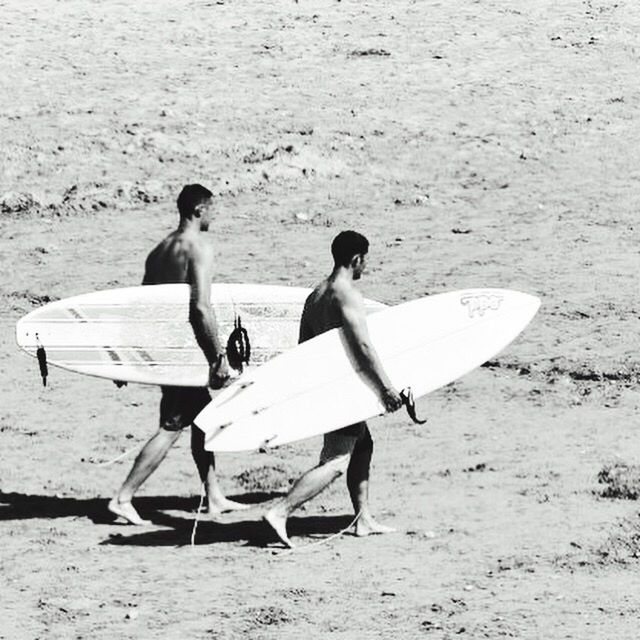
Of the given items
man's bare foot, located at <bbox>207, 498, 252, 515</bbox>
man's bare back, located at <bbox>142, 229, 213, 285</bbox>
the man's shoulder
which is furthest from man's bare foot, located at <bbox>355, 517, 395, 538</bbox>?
man's bare back, located at <bbox>142, 229, 213, 285</bbox>

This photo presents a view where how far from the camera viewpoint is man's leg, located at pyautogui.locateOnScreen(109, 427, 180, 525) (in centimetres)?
802

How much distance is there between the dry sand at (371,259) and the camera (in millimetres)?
7160

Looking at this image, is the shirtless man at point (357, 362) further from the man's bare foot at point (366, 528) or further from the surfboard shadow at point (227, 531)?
the surfboard shadow at point (227, 531)

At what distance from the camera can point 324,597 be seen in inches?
277

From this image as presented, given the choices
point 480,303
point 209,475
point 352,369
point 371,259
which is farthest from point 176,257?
point 371,259

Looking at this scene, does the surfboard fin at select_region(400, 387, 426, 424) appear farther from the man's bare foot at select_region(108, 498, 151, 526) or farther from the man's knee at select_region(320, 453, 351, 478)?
the man's bare foot at select_region(108, 498, 151, 526)

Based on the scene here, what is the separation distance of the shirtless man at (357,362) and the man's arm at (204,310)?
1.46 ft

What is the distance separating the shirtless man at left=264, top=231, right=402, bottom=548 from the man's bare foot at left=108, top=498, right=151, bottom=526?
2.70 ft

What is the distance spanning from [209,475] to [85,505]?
0.71 metres

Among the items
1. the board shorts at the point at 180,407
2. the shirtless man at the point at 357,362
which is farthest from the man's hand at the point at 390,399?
the board shorts at the point at 180,407

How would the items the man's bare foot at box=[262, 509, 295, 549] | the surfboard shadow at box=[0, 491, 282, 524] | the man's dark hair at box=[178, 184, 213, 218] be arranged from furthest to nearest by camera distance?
the surfboard shadow at box=[0, 491, 282, 524], the man's dark hair at box=[178, 184, 213, 218], the man's bare foot at box=[262, 509, 295, 549]

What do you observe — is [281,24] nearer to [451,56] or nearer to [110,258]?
[451,56]

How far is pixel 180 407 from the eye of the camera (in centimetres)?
808

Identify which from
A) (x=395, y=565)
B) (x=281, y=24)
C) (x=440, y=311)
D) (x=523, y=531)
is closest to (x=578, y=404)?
(x=440, y=311)
